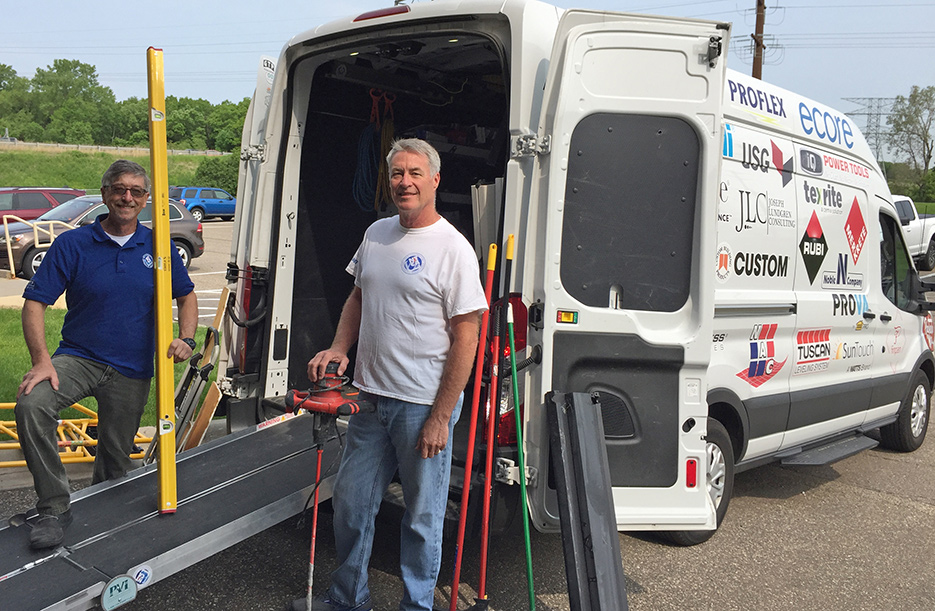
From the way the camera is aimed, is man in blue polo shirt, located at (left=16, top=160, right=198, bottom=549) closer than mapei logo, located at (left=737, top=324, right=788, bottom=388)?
Yes

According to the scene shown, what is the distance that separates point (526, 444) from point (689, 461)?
789 millimetres

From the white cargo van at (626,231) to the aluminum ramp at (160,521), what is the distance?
0.59 m

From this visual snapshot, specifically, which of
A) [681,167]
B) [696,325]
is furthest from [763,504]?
[681,167]

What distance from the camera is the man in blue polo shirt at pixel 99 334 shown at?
3234 mm

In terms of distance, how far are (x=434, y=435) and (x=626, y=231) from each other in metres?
1.21

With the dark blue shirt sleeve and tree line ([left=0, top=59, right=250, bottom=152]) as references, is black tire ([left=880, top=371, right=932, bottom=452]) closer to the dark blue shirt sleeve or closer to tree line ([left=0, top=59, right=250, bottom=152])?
the dark blue shirt sleeve

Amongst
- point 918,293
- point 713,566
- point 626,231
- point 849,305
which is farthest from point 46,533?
point 918,293

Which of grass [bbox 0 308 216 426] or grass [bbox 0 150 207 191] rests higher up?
grass [bbox 0 150 207 191]

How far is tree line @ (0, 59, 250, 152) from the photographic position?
78688mm

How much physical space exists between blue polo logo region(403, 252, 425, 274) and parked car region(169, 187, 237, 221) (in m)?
27.2

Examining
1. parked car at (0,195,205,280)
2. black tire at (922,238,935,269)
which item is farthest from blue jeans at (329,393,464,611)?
black tire at (922,238,935,269)

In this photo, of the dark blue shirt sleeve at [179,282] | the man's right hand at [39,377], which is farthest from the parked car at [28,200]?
the man's right hand at [39,377]

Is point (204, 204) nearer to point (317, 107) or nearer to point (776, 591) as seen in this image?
point (317, 107)

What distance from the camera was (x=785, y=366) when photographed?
473 centimetres
